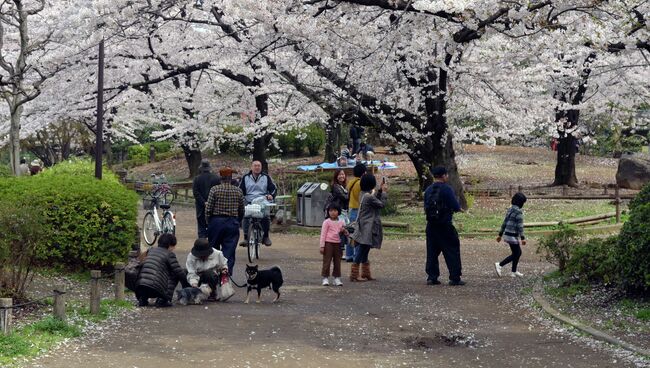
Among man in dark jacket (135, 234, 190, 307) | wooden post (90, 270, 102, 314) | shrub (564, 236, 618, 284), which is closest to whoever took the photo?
wooden post (90, 270, 102, 314)

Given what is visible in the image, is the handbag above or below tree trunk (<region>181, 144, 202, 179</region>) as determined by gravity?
below

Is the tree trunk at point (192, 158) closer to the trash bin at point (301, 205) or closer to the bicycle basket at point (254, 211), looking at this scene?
the trash bin at point (301, 205)

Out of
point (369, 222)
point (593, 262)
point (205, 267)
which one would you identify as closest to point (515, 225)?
point (593, 262)

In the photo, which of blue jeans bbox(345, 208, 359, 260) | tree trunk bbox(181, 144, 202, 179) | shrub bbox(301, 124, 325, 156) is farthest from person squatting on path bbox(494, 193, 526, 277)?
shrub bbox(301, 124, 325, 156)

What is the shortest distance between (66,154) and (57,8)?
1811 centimetres

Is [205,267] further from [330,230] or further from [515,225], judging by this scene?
[515,225]

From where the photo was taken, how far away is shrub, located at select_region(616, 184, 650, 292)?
9773 millimetres

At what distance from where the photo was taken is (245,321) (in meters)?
9.92

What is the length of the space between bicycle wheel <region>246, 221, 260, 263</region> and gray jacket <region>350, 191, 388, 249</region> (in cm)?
286

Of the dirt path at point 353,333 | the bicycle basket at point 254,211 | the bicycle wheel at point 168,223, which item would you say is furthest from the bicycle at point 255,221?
the dirt path at point 353,333

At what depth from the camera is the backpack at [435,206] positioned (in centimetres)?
1285

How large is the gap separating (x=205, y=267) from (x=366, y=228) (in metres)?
2.79

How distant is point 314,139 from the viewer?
137 ft

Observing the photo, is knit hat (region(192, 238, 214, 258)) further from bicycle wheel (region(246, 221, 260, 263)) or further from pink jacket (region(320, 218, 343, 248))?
bicycle wheel (region(246, 221, 260, 263))
